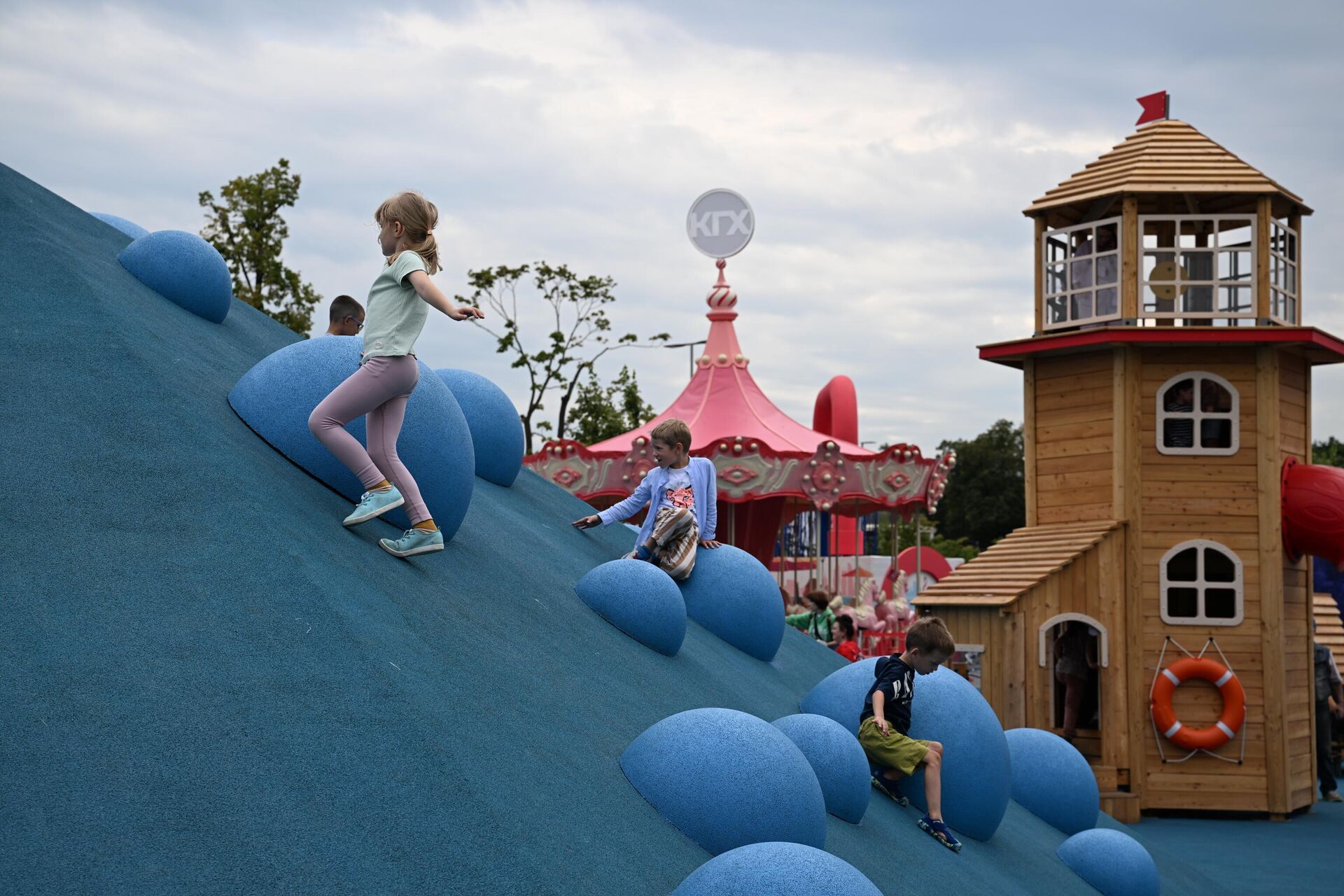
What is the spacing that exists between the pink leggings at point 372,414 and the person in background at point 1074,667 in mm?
14515

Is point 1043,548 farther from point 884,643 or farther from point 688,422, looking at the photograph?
point 688,422

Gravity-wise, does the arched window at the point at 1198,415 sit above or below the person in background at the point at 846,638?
above

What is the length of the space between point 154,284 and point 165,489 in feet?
10.7

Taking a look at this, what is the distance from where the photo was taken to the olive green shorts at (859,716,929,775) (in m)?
7.15

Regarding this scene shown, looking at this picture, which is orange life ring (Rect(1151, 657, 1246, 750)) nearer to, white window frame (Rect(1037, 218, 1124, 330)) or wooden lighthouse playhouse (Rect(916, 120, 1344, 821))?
wooden lighthouse playhouse (Rect(916, 120, 1344, 821))

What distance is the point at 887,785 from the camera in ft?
24.2

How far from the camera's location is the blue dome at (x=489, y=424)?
30.4 ft

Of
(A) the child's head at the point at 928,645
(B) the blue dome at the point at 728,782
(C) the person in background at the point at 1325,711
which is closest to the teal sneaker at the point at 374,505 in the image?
(B) the blue dome at the point at 728,782

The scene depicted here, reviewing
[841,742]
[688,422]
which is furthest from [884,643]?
[841,742]

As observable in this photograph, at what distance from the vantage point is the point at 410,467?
607cm

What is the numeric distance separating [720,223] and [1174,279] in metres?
8.20

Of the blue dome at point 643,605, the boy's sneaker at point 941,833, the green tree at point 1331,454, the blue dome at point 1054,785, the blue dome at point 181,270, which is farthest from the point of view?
the green tree at point 1331,454

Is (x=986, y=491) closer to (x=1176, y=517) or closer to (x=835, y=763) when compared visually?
(x=1176, y=517)

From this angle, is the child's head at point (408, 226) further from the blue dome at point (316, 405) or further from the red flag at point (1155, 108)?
the red flag at point (1155, 108)
